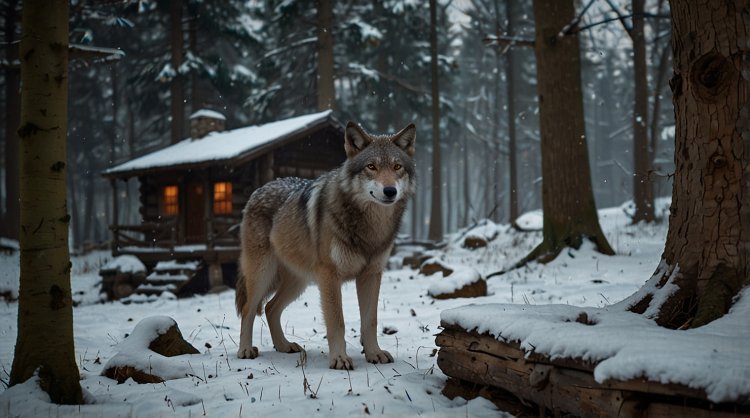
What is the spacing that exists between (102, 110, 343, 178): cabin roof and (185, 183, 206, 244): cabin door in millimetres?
1584

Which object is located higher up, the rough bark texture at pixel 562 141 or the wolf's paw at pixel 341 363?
the rough bark texture at pixel 562 141

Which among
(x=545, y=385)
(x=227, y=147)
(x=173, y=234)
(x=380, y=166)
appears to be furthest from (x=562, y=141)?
(x=173, y=234)

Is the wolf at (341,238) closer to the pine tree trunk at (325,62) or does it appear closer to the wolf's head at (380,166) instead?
the wolf's head at (380,166)

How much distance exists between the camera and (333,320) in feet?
14.5

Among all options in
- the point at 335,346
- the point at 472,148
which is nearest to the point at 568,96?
the point at 335,346

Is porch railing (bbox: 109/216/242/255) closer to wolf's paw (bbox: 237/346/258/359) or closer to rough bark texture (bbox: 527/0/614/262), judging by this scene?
rough bark texture (bbox: 527/0/614/262)

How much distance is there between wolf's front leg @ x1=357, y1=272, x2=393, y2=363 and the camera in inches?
176

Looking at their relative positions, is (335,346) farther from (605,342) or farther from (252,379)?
(605,342)

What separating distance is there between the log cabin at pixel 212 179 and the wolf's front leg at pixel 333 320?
10486 millimetres

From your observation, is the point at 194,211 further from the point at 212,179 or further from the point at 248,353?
the point at 248,353

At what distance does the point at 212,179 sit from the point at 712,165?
16096mm

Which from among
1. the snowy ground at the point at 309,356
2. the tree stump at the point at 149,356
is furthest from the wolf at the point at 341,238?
Result: the tree stump at the point at 149,356

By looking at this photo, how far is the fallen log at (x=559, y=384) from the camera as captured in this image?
212 cm

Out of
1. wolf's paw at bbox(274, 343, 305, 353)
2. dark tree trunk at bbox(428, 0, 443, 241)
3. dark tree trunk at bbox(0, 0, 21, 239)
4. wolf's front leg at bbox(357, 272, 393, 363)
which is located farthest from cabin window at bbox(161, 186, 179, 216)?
wolf's front leg at bbox(357, 272, 393, 363)
